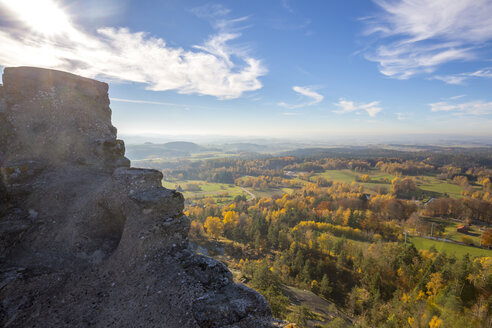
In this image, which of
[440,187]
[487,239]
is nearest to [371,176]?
[440,187]

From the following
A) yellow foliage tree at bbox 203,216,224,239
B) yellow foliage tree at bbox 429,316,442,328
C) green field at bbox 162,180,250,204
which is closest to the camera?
yellow foliage tree at bbox 429,316,442,328

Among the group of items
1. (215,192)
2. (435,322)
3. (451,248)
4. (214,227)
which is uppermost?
(435,322)

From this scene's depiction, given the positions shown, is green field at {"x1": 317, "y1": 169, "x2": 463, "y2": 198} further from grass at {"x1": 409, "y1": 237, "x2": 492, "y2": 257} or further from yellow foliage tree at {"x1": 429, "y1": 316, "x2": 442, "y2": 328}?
yellow foliage tree at {"x1": 429, "y1": 316, "x2": 442, "y2": 328}

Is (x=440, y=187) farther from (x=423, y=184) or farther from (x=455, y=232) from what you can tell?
(x=455, y=232)

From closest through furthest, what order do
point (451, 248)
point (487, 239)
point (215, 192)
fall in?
Result: point (487, 239)
point (451, 248)
point (215, 192)

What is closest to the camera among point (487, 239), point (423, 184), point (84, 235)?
point (84, 235)

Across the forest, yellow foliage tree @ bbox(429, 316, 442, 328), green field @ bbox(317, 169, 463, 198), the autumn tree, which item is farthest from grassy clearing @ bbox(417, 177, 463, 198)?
yellow foliage tree @ bbox(429, 316, 442, 328)

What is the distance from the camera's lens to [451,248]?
48688mm

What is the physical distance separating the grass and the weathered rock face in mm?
65015

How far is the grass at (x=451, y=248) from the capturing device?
151ft

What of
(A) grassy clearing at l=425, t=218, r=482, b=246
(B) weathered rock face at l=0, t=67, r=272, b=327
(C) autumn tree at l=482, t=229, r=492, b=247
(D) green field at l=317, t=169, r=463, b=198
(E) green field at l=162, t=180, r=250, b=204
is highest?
(B) weathered rock face at l=0, t=67, r=272, b=327

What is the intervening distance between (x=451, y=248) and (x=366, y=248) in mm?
19982

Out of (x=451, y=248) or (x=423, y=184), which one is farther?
(x=423, y=184)

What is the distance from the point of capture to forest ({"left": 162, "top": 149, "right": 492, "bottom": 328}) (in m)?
28.0
